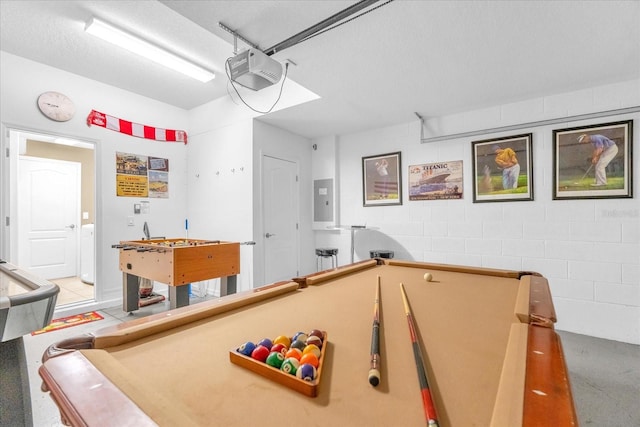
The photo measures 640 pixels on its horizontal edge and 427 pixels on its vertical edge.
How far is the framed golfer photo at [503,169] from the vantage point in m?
3.35

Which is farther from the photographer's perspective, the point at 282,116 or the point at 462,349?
the point at 282,116

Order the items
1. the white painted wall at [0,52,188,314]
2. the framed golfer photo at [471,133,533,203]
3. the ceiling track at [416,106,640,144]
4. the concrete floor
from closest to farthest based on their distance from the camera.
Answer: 1. the concrete floor
2. the ceiling track at [416,106,640,144]
3. the white painted wall at [0,52,188,314]
4. the framed golfer photo at [471,133,533,203]

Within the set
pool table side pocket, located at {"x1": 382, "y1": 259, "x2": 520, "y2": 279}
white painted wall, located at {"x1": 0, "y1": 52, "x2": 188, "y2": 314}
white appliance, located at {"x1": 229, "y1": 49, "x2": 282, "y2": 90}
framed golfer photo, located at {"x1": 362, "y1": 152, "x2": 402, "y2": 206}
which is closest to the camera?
pool table side pocket, located at {"x1": 382, "y1": 259, "x2": 520, "y2": 279}

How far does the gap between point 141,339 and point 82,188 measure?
582 cm

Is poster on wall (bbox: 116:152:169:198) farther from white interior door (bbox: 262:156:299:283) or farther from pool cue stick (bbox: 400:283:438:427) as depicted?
pool cue stick (bbox: 400:283:438:427)

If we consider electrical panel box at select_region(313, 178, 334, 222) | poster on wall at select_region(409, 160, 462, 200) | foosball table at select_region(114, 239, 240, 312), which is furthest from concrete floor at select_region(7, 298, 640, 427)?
electrical panel box at select_region(313, 178, 334, 222)

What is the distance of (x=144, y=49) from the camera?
290 cm

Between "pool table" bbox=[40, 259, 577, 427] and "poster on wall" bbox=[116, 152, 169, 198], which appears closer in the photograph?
"pool table" bbox=[40, 259, 577, 427]

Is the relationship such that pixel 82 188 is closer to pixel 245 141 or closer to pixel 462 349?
pixel 245 141

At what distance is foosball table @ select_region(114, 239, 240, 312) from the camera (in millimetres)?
2568

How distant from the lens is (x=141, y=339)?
1020 millimetres

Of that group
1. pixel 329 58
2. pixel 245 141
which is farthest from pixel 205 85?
pixel 329 58

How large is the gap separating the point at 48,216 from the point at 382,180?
5.60m

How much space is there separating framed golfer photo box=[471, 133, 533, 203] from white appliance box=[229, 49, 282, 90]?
263cm
